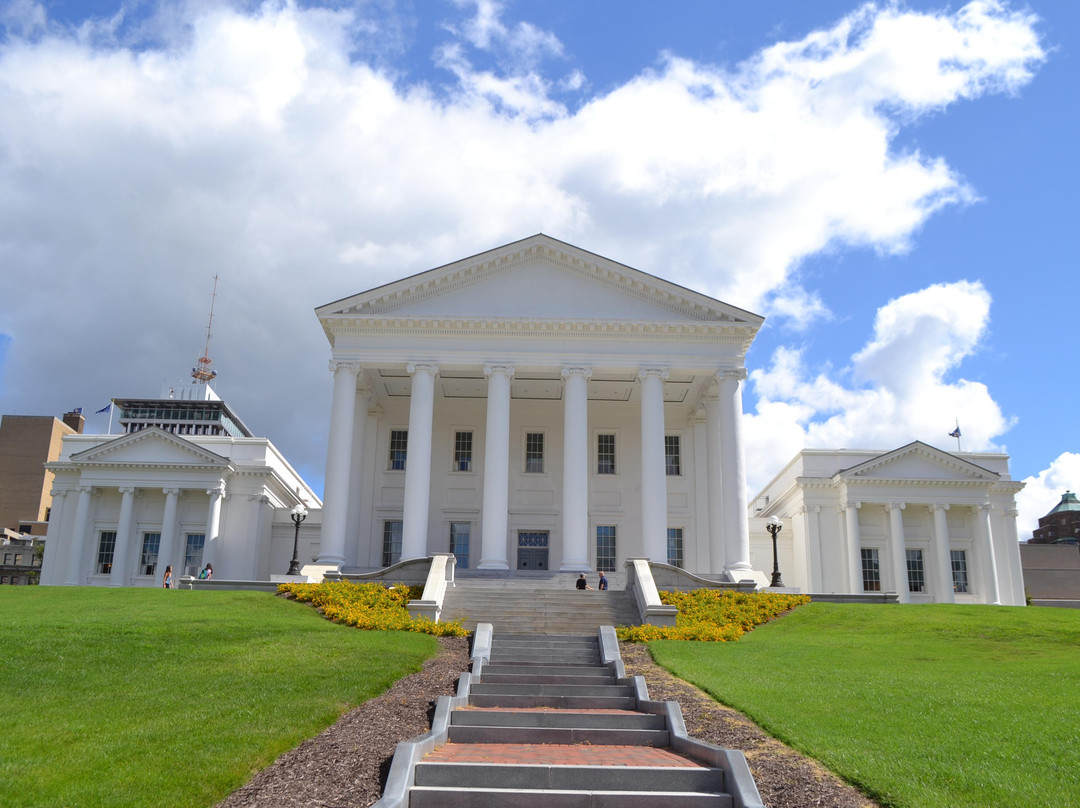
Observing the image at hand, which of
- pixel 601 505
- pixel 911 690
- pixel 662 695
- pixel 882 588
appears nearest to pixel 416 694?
pixel 662 695

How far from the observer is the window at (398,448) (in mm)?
44031

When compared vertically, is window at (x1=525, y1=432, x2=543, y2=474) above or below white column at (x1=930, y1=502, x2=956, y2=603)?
above

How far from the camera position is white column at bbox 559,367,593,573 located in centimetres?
3533

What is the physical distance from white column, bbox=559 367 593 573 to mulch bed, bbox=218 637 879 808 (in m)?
19.6

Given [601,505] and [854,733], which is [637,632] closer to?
[854,733]

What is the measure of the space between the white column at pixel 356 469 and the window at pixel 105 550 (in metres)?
13.7

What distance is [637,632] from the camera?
23.3 meters

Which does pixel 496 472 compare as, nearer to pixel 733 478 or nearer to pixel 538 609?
pixel 733 478

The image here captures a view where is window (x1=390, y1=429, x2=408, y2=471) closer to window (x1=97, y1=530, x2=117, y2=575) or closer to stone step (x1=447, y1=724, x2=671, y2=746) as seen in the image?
window (x1=97, y1=530, x2=117, y2=575)

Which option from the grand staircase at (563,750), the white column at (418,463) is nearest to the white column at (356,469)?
the white column at (418,463)

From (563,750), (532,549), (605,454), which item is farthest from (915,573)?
(563,750)

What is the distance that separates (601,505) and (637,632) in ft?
65.7

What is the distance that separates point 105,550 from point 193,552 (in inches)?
185

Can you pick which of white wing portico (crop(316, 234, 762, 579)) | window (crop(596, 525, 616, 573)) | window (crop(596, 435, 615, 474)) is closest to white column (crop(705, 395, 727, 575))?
white wing portico (crop(316, 234, 762, 579))
